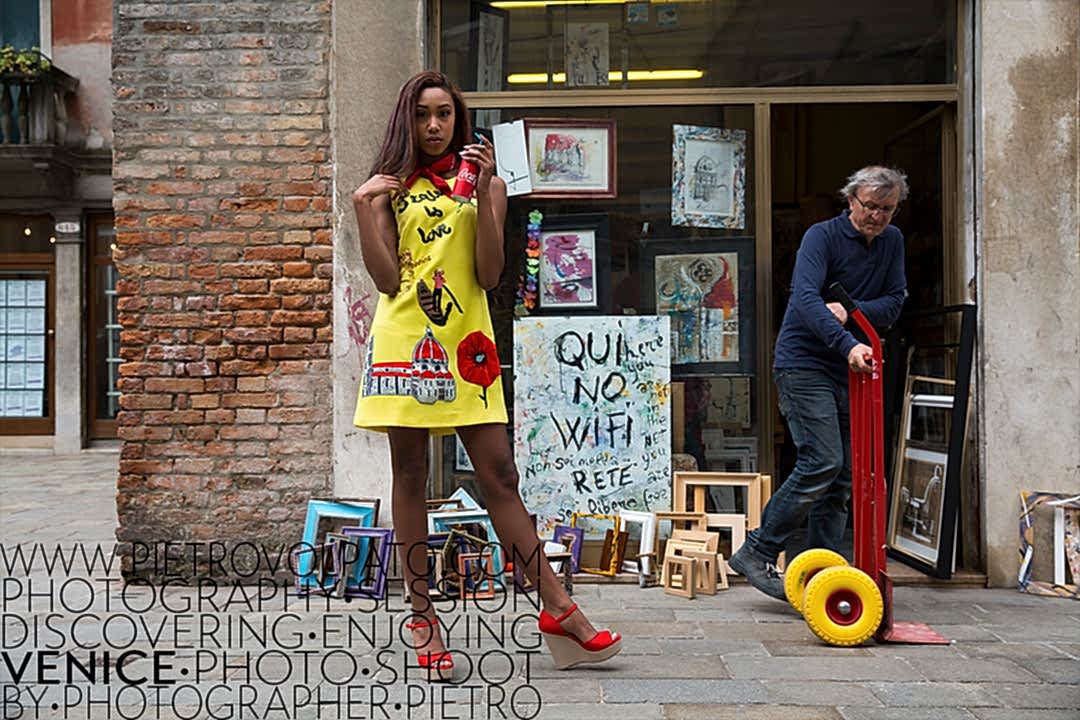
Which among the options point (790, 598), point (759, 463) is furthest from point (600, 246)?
point (790, 598)

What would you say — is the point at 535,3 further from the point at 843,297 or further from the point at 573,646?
the point at 573,646

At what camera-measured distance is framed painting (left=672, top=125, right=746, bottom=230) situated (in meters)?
6.20

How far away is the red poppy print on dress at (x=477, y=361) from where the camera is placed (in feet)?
13.3

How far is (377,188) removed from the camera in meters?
3.94

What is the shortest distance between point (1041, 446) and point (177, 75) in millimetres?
4382

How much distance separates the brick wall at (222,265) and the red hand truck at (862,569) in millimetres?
2432

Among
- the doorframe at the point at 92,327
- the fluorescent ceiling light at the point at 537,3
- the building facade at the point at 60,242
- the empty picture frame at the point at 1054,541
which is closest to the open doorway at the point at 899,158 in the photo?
the fluorescent ceiling light at the point at 537,3

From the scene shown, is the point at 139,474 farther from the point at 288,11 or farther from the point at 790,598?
the point at 790,598

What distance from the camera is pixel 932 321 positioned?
19.8 ft

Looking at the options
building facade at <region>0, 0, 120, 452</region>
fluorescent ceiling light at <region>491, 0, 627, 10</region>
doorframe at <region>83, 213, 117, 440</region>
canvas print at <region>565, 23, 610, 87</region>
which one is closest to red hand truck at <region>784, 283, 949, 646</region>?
canvas print at <region>565, 23, 610, 87</region>

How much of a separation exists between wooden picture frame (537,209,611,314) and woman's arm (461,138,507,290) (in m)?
2.10

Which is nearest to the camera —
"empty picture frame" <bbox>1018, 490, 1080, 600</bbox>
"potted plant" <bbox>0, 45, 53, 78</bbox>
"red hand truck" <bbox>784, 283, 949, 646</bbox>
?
"red hand truck" <bbox>784, 283, 949, 646</bbox>

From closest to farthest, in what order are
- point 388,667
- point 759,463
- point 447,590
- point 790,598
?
point 388,667 < point 790,598 < point 447,590 < point 759,463

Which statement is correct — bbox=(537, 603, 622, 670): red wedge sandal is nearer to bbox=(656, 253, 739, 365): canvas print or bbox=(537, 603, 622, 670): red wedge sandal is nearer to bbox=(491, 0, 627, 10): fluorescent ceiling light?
bbox=(656, 253, 739, 365): canvas print
